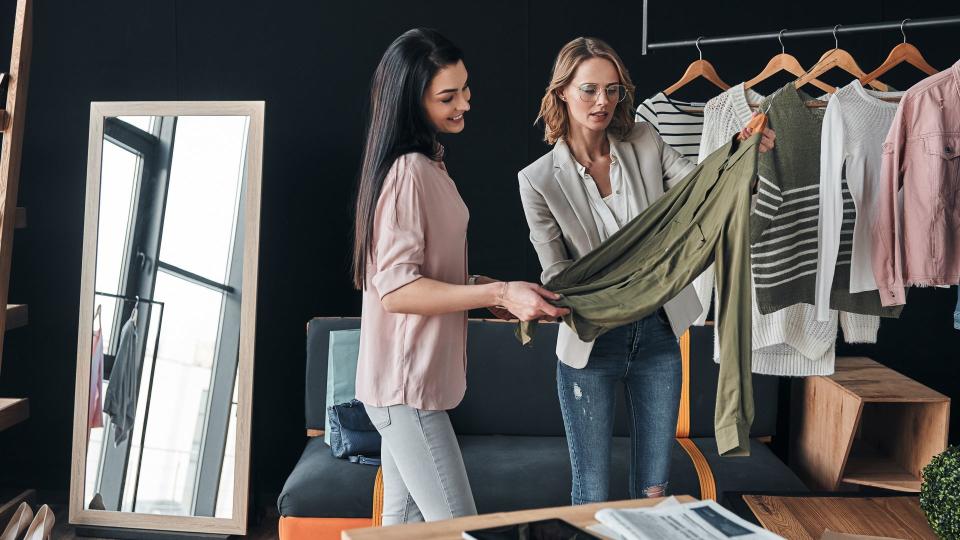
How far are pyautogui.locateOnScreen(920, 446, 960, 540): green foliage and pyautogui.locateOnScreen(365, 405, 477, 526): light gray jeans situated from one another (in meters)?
1.13

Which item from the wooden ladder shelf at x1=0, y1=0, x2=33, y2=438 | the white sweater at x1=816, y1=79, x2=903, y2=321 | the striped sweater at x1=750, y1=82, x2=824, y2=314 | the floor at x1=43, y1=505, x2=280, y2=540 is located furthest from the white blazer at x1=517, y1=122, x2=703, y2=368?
the floor at x1=43, y1=505, x2=280, y2=540

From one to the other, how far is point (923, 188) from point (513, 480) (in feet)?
4.81

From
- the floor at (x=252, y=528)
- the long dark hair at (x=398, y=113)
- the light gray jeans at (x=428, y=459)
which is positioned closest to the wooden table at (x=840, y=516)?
the light gray jeans at (x=428, y=459)

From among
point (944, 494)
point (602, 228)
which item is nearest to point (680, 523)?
point (602, 228)

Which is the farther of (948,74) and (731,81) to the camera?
(731,81)

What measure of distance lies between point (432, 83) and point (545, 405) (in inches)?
73.8

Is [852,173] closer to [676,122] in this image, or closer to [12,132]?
[676,122]

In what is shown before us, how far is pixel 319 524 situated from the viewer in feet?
8.98

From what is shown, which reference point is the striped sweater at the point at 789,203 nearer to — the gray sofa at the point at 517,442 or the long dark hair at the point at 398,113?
the gray sofa at the point at 517,442

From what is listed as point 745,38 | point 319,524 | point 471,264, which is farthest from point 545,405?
point 745,38

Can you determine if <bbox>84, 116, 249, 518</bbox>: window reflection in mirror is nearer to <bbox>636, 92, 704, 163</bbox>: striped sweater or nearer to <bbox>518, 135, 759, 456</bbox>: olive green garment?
A: <bbox>636, 92, 704, 163</bbox>: striped sweater

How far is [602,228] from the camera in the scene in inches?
80.4

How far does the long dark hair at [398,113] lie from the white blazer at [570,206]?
1.46ft

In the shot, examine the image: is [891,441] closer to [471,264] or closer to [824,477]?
[824,477]
